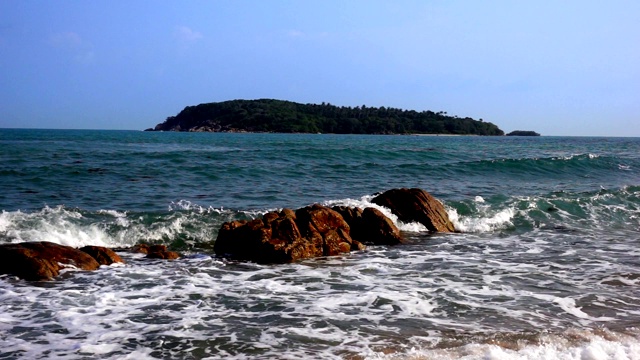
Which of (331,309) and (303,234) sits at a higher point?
(303,234)

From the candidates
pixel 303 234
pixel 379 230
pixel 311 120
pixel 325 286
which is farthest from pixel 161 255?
pixel 311 120

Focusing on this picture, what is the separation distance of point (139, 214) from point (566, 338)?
424 inches

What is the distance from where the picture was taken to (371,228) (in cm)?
1292

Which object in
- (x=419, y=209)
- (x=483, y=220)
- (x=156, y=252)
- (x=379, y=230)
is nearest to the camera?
(x=156, y=252)

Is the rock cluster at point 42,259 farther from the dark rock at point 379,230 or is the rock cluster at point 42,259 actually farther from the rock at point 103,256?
the dark rock at point 379,230

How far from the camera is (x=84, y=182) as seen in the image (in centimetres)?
2020

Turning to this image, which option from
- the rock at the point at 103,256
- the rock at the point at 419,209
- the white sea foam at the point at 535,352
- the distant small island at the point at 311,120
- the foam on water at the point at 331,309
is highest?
the distant small island at the point at 311,120

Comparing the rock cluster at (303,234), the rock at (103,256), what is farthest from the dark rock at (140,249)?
the rock cluster at (303,234)

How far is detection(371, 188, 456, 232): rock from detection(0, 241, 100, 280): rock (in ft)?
24.9

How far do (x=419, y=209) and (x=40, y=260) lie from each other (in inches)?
343

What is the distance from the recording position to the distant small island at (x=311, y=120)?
129750 millimetres

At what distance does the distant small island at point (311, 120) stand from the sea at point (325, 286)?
110 meters

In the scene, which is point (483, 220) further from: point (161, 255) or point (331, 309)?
point (331, 309)

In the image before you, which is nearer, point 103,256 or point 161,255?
point 103,256
